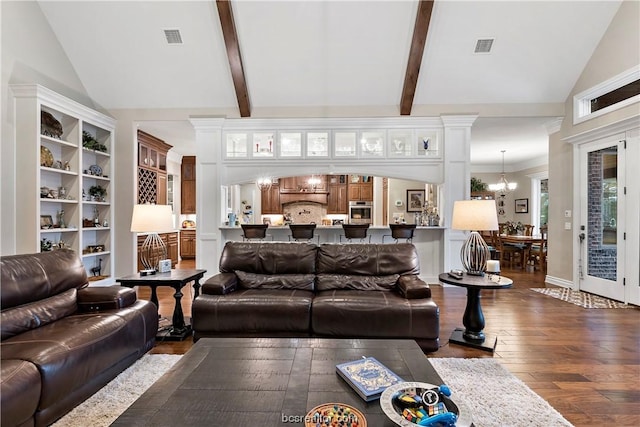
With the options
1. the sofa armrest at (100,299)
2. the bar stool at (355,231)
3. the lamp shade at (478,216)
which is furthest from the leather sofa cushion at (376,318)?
the bar stool at (355,231)

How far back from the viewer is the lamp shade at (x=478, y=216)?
3.25 meters

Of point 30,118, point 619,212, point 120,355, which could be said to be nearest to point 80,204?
point 30,118

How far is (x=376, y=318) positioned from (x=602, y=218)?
14.9ft

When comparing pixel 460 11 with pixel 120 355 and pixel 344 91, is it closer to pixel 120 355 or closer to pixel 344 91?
pixel 344 91

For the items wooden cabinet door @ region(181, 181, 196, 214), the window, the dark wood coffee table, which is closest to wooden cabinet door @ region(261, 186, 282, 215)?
wooden cabinet door @ region(181, 181, 196, 214)

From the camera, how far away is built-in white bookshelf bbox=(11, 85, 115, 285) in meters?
4.34

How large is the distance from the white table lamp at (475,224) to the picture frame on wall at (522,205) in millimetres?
8163

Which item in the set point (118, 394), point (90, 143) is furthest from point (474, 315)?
point (90, 143)

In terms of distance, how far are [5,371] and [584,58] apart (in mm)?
7437

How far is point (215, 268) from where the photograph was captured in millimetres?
5980

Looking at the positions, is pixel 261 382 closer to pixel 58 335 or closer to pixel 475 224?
pixel 58 335

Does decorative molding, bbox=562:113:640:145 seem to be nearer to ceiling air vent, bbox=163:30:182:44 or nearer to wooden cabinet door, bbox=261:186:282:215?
ceiling air vent, bbox=163:30:182:44

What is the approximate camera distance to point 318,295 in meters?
3.37

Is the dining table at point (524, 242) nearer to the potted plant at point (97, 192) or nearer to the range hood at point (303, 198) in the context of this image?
the range hood at point (303, 198)
